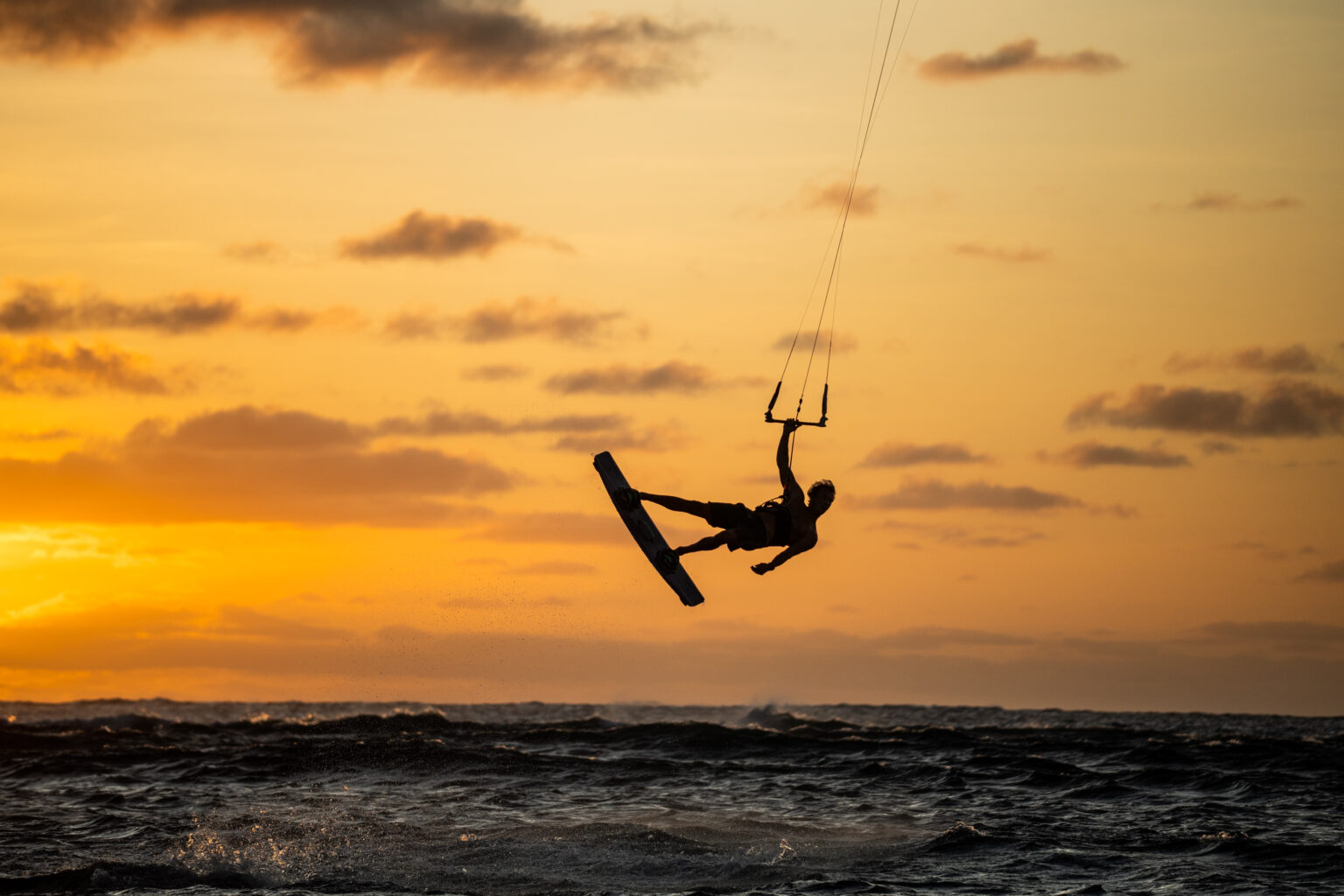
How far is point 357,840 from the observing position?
29.9 m

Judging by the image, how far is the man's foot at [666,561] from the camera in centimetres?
1959

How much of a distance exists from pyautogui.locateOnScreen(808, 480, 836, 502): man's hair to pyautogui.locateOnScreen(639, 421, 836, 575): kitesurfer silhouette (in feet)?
0.47

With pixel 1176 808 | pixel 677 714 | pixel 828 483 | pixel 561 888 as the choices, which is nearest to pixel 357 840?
pixel 561 888

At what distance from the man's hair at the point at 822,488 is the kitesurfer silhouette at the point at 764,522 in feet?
0.47

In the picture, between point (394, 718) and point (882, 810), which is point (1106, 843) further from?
point (394, 718)

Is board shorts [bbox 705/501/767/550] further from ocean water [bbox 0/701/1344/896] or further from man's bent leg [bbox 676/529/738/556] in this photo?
ocean water [bbox 0/701/1344/896]

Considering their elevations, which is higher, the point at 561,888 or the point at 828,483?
the point at 828,483

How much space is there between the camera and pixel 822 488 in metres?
18.5

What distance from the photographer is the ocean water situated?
26094mm

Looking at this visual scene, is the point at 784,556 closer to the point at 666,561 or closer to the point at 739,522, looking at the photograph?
the point at 739,522

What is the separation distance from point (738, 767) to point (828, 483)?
28816 millimetres

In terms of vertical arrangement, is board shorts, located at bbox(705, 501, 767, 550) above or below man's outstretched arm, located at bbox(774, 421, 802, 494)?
below

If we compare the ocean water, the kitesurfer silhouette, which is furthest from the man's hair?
the ocean water

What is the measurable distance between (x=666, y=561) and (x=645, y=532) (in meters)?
0.62
